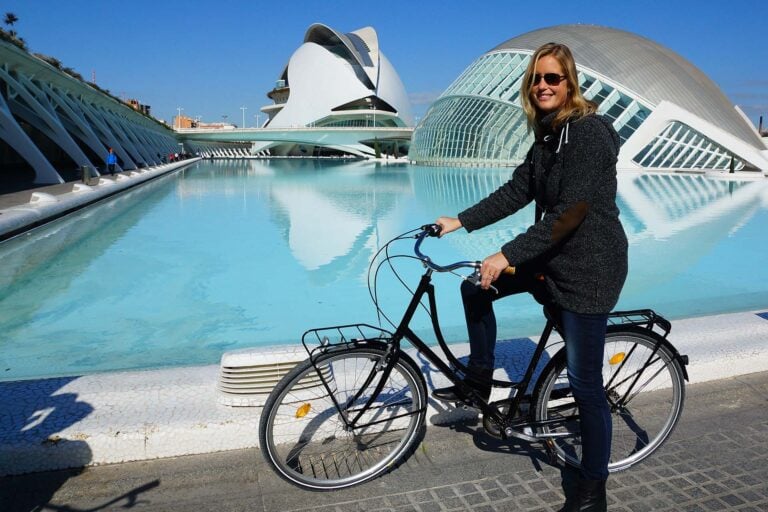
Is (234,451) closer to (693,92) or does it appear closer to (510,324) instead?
(510,324)

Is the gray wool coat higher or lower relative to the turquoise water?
higher

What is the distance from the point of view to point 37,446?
86.7 inches

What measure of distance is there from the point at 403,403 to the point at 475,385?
0.27m

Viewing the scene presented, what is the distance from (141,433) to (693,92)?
31.9 meters

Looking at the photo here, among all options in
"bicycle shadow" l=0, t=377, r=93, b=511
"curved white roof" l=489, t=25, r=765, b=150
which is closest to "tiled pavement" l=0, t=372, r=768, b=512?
"bicycle shadow" l=0, t=377, r=93, b=511

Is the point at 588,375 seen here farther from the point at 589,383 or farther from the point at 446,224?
the point at 446,224

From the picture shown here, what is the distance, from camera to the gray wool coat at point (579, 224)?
1.85 metres

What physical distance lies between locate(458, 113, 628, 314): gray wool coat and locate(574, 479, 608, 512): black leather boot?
58 centimetres

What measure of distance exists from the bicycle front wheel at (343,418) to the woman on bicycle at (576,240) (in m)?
0.51

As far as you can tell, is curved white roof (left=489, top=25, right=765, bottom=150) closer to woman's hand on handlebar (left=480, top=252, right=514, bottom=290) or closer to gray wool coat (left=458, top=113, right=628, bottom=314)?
gray wool coat (left=458, top=113, right=628, bottom=314)

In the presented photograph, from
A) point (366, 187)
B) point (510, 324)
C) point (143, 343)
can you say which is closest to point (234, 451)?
point (143, 343)

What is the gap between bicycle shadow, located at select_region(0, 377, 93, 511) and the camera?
2080mm

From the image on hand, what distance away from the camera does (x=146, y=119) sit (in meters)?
44.0

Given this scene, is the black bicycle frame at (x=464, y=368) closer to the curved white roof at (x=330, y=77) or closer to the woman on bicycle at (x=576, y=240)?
the woman on bicycle at (x=576, y=240)
